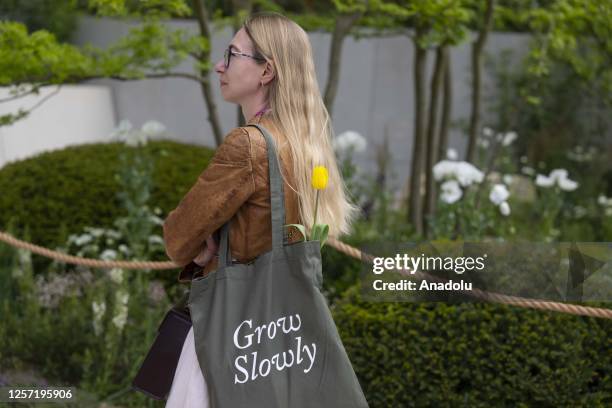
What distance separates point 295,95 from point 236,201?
333 millimetres

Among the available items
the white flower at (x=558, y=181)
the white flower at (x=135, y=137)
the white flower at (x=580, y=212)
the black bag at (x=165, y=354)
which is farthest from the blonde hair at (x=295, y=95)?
the white flower at (x=580, y=212)

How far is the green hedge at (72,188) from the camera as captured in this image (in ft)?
16.8

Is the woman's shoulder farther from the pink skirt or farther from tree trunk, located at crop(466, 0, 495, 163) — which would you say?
tree trunk, located at crop(466, 0, 495, 163)

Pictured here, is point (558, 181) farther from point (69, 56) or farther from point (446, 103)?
point (69, 56)

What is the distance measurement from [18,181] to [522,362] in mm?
3352

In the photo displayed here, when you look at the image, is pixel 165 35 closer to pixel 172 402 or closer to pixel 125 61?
pixel 125 61

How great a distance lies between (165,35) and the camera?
485cm

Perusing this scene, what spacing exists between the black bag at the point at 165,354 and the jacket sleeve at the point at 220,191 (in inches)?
11.5

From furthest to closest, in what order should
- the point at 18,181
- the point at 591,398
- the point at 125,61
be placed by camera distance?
1. the point at 18,181
2. the point at 125,61
3. the point at 591,398

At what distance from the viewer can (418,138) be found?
6121 millimetres

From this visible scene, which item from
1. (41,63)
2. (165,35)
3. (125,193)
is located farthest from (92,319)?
(165,35)

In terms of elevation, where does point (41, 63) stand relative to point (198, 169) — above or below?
above

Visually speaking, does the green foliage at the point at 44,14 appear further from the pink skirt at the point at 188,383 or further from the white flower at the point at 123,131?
the pink skirt at the point at 188,383

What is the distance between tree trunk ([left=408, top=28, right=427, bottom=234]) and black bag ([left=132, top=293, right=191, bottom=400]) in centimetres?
396
